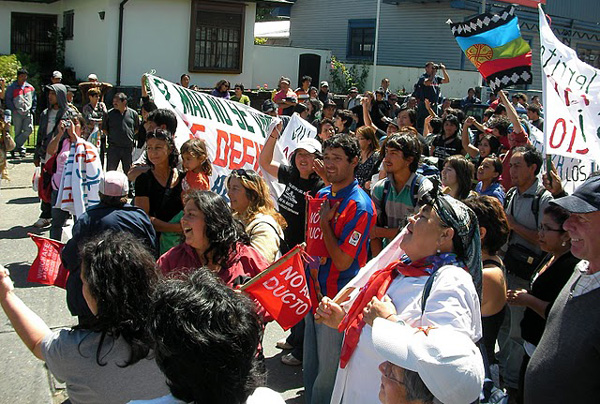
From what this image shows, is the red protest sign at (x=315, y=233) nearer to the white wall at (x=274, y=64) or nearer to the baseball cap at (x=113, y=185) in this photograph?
the baseball cap at (x=113, y=185)

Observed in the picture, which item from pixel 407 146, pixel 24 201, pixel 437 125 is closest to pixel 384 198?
pixel 407 146

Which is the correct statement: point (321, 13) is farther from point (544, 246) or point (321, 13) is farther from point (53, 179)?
point (544, 246)

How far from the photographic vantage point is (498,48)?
759cm

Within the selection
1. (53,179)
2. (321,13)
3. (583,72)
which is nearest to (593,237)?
(583,72)

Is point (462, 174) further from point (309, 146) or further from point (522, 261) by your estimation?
point (309, 146)

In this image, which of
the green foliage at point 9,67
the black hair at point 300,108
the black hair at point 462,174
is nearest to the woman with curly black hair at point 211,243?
the black hair at point 462,174

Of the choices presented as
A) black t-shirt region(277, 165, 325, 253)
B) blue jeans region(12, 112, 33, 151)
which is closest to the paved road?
black t-shirt region(277, 165, 325, 253)

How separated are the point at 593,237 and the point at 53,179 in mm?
5978

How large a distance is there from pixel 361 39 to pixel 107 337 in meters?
29.1

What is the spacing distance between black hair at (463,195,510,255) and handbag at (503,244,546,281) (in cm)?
118

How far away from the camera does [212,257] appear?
3807 mm

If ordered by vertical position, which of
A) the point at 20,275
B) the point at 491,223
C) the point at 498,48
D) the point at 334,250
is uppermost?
the point at 498,48

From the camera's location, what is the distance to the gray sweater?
→ 2.74m

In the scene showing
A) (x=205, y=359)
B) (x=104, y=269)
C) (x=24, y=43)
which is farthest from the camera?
(x=24, y=43)
